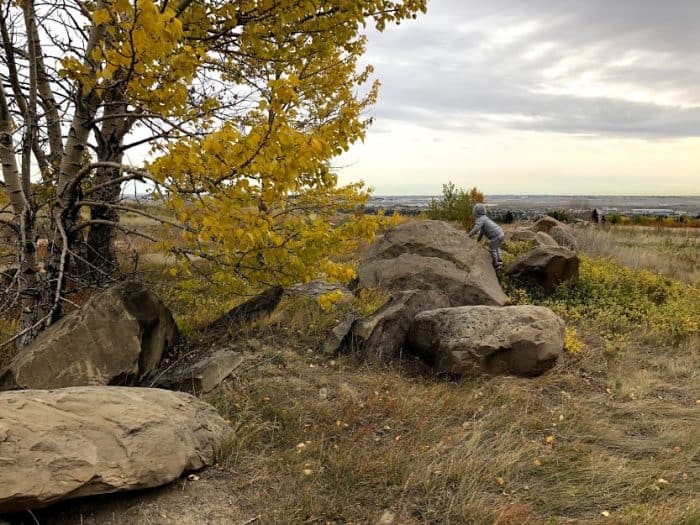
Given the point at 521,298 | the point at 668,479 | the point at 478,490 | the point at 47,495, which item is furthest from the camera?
the point at 521,298

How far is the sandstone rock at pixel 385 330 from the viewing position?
18.5ft

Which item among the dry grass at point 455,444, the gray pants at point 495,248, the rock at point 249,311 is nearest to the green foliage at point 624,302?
the gray pants at point 495,248

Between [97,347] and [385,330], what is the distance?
2925 millimetres

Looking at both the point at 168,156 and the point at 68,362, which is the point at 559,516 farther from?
the point at 68,362

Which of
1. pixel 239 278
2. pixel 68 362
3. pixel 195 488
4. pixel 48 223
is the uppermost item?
pixel 48 223

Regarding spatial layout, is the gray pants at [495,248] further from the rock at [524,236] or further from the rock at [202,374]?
the rock at [202,374]

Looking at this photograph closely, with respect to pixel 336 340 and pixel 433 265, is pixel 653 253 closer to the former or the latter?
pixel 433 265

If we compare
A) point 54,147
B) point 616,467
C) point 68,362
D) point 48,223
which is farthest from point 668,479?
point 54,147

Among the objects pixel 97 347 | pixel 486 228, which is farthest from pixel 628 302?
pixel 97 347

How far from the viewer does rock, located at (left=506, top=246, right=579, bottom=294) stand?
9023mm

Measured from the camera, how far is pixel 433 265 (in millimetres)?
8367

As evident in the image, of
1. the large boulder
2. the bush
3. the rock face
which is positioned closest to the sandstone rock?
the large boulder

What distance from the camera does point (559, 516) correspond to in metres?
3.17

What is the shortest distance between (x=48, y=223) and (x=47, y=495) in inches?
120
